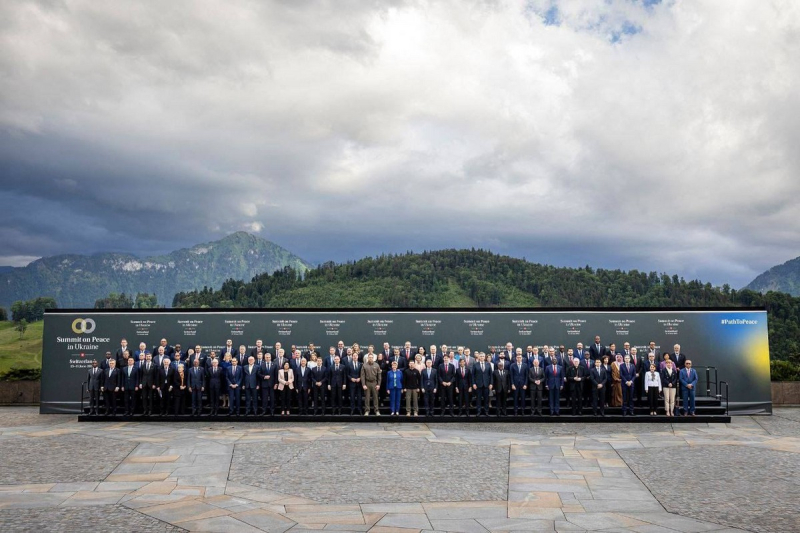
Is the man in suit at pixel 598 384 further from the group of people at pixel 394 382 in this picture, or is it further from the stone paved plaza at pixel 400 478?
the stone paved plaza at pixel 400 478

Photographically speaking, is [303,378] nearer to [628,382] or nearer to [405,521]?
[628,382]

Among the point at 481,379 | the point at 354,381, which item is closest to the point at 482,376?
the point at 481,379

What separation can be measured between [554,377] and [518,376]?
925 millimetres

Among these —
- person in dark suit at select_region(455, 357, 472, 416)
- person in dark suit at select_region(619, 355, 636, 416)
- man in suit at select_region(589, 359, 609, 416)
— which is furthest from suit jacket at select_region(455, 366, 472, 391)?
person in dark suit at select_region(619, 355, 636, 416)

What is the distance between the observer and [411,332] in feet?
63.0

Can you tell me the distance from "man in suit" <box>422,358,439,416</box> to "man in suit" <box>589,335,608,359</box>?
4437 millimetres

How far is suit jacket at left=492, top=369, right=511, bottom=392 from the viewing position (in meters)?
17.2

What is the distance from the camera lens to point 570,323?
1908 cm

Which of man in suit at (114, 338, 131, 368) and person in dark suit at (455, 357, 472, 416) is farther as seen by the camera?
man in suit at (114, 338, 131, 368)

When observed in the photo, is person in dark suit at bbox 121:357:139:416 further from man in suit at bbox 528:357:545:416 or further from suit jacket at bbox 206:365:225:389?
man in suit at bbox 528:357:545:416

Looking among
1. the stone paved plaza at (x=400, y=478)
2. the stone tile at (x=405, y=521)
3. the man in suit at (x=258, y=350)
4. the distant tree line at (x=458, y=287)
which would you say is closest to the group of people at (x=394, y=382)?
the man in suit at (x=258, y=350)

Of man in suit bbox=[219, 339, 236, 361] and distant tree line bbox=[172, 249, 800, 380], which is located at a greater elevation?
distant tree line bbox=[172, 249, 800, 380]

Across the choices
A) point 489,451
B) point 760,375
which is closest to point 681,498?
point 489,451

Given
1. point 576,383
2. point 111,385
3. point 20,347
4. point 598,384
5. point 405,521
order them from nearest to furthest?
point 405,521
point 598,384
point 576,383
point 111,385
point 20,347
